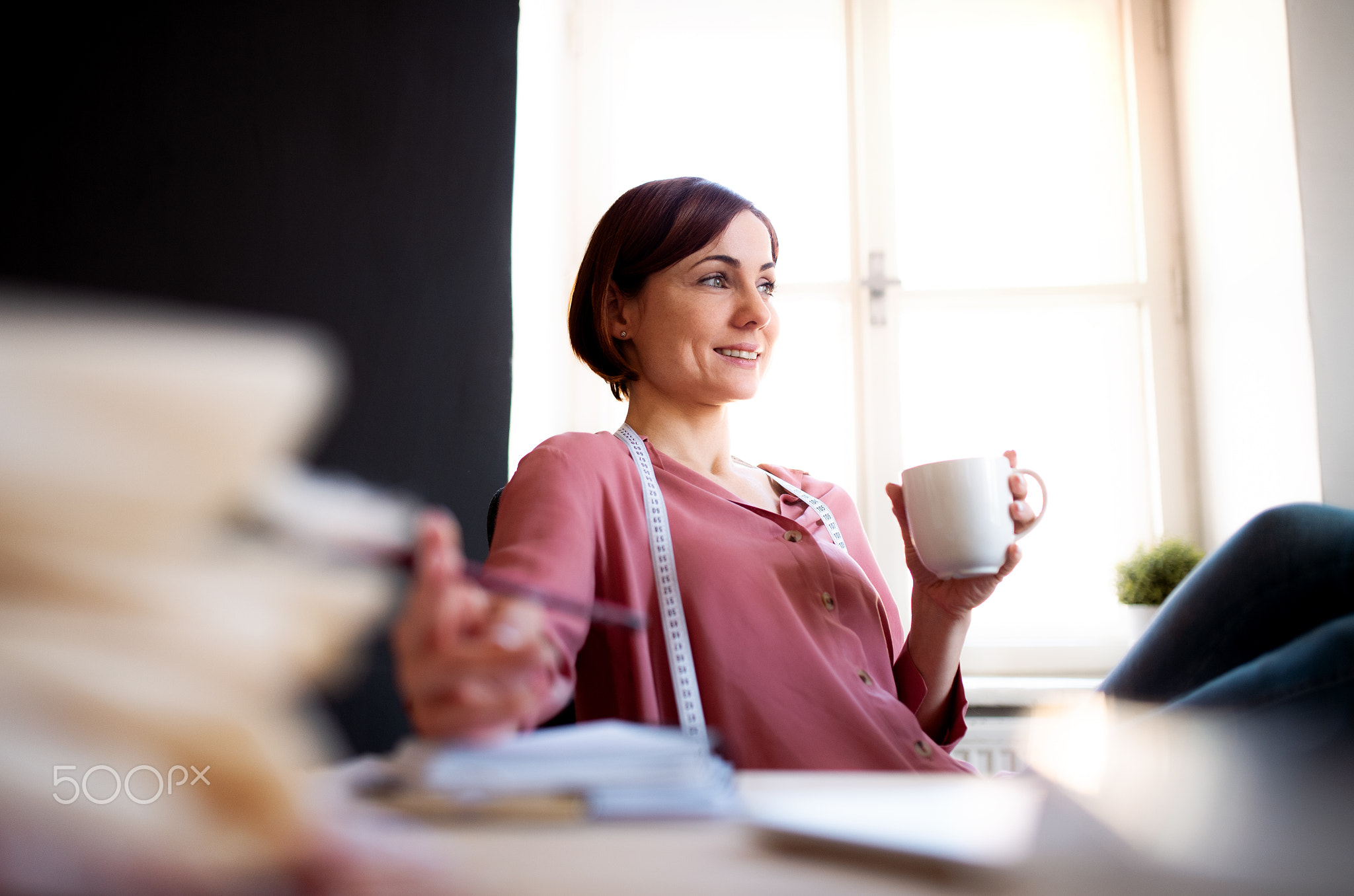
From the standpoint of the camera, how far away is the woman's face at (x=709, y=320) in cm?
133

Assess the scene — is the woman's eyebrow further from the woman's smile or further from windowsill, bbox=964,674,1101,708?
windowsill, bbox=964,674,1101,708

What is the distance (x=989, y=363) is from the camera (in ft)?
8.26

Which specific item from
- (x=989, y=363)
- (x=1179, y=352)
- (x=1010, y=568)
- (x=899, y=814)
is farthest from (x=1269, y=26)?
(x=899, y=814)

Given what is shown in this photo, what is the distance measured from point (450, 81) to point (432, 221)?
0.86 ft

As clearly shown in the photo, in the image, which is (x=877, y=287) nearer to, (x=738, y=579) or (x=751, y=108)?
(x=751, y=108)

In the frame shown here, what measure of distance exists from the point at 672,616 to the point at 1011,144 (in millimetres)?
2124

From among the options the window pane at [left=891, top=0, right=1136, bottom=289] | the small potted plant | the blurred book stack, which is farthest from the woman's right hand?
the window pane at [left=891, top=0, right=1136, bottom=289]

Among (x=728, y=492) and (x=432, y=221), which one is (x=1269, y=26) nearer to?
(x=728, y=492)

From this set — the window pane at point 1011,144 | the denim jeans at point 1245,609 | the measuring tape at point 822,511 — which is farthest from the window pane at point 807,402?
the denim jeans at point 1245,609

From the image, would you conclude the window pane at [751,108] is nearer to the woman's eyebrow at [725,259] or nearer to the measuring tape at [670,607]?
the woman's eyebrow at [725,259]

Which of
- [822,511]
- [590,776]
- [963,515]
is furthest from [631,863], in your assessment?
[822,511]

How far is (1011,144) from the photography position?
2.61 metres

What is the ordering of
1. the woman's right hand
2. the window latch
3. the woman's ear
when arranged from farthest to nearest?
the window latch → the woman's ear → the woman's right hand

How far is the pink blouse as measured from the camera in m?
1.01
